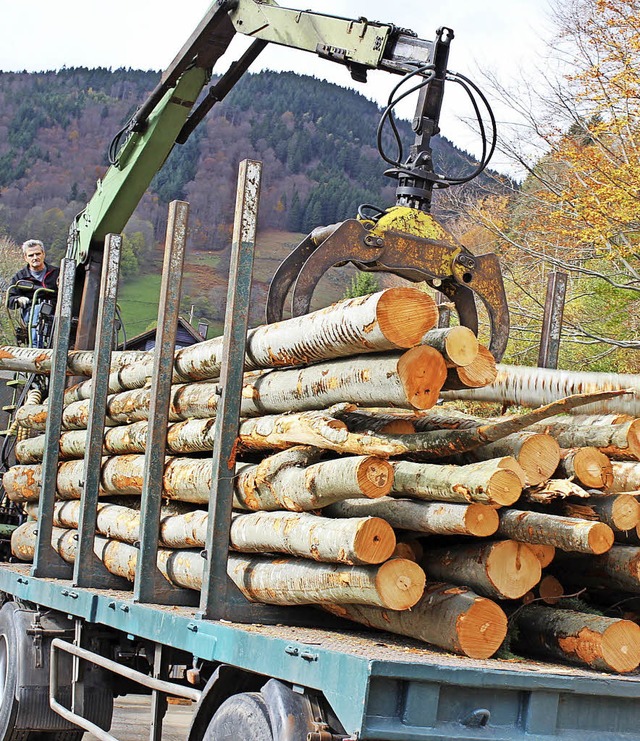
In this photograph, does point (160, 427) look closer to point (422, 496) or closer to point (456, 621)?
point (422, 496)

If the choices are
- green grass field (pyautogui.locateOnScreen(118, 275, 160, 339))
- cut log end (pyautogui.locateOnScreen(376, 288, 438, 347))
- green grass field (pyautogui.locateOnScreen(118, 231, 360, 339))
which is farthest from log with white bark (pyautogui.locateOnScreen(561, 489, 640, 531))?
green grass field (pyautogui.locateOnScreen(118, 275, 160, 339))

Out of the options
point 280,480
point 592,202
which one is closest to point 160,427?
point 280,480

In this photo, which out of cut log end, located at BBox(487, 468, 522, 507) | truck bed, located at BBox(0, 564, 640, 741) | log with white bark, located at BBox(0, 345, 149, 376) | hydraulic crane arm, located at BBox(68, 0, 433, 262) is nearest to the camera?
truck bed, located at BBox(0, 564, 640, 741)

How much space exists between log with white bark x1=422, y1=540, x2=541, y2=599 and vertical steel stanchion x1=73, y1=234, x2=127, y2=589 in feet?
10.0

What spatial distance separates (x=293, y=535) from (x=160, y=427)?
145 centimetres

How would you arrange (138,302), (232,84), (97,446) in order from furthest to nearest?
(138,302) < (232,84) < (97,446)

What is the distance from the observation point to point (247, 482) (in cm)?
542

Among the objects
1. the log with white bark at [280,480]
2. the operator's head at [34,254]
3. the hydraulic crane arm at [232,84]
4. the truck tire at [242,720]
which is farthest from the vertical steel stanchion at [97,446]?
the operator's head at [34,254]

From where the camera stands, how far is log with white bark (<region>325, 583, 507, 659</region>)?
14.8 ft

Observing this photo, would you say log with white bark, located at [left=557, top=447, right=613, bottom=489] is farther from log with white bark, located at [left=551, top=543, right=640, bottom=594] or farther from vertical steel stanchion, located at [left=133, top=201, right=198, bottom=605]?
vertical steel stanchion, located at [left=133, top=201, right=198, bottom=605]

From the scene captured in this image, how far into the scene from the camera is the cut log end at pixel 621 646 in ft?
14.9

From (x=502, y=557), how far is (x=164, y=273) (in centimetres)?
264

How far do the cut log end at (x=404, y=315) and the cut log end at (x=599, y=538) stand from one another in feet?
3.33

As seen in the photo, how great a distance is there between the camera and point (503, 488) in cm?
444
